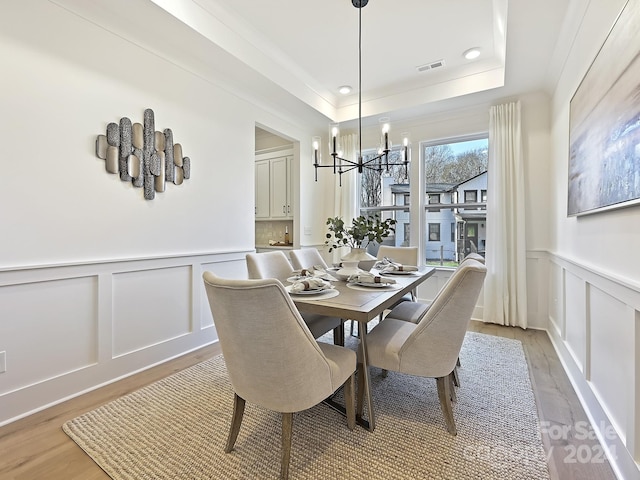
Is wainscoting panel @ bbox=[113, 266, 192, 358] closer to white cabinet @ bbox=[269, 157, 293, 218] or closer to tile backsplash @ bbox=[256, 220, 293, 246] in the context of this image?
white cabinet @ bbox=[269, 157, 293, 218]

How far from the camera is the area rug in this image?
1371 mm

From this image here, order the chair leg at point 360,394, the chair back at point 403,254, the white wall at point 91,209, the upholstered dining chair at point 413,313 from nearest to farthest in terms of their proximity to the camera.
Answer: the chair leg at point 360,394, the white wall at point 91,209, the upholstered dining chair at point 413,313, the chair back at point 403,254

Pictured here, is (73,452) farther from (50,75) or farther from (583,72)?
(583,72)

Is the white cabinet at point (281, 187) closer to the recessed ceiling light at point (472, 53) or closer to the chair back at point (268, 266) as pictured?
the chair back at point (268, 266)

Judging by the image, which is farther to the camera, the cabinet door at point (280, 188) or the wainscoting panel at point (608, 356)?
the cabinet door at point (280, 188)

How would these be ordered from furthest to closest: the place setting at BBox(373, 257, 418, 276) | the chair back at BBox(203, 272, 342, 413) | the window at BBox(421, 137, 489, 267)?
1. the window at BBox(421, 137, 489, 267)
2. the place setting at BBox(373, 257, 418, 276)
3. the chair back at BBox(203, 272, 342, 413)

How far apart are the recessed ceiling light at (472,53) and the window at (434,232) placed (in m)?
1.95

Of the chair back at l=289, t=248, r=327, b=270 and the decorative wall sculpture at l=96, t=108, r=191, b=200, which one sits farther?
the chair back at l=289, t=248, r=327, b=270

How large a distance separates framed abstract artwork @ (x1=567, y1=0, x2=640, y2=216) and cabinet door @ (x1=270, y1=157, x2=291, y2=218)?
3.42 meters

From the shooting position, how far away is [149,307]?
2479 millimetres

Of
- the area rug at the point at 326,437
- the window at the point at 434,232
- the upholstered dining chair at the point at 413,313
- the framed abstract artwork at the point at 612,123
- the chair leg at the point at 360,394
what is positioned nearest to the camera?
the framed abstract artwork at the point at 612,123

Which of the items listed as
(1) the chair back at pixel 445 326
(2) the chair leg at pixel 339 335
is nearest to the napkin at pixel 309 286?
(1) the chair back at pixel 445 326

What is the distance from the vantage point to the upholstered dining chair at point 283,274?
7.12ft

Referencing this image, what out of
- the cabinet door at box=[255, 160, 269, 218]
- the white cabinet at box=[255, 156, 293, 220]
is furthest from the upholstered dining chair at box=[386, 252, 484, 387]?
the cabinet door at box=[255, 160, 269, 218]
